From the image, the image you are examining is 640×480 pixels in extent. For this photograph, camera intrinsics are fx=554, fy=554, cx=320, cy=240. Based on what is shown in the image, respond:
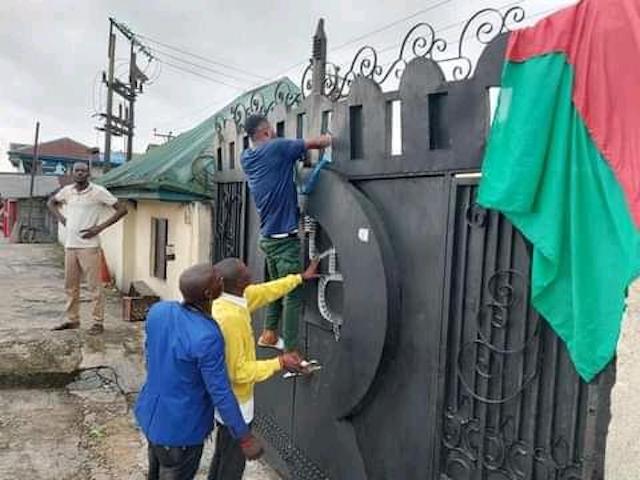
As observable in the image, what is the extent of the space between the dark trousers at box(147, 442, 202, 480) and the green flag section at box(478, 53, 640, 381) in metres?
1.79

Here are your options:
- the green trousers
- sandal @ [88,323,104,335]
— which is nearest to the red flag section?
the green trousers

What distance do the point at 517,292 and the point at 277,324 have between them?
2.00 m

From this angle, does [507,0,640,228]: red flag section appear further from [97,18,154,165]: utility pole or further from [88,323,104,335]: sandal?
[97,18,154,165]: utility pole

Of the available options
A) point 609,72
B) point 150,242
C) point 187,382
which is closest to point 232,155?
point 187,382

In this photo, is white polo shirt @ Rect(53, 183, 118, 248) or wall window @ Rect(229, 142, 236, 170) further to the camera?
white polo shirt @ Rect(53, 183, 118, 248)

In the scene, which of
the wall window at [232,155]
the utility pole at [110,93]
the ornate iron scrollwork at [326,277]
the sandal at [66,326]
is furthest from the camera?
the utility pole at [110,93]

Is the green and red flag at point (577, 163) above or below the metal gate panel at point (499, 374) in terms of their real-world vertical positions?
above

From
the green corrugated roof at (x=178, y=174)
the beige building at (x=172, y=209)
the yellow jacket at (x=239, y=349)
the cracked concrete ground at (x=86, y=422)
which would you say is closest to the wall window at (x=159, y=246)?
the beige building at (x=172, y=209)

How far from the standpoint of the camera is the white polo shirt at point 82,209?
6453mm

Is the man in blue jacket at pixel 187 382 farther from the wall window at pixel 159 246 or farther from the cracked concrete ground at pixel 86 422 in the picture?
the wall window at pixel 159 246

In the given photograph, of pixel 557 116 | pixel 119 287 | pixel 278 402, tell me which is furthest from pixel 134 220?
pixel 557 116

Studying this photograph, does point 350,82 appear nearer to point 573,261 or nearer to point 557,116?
point 557,116

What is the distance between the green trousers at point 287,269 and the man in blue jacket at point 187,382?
924mm

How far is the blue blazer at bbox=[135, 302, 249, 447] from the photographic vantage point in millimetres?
2502
